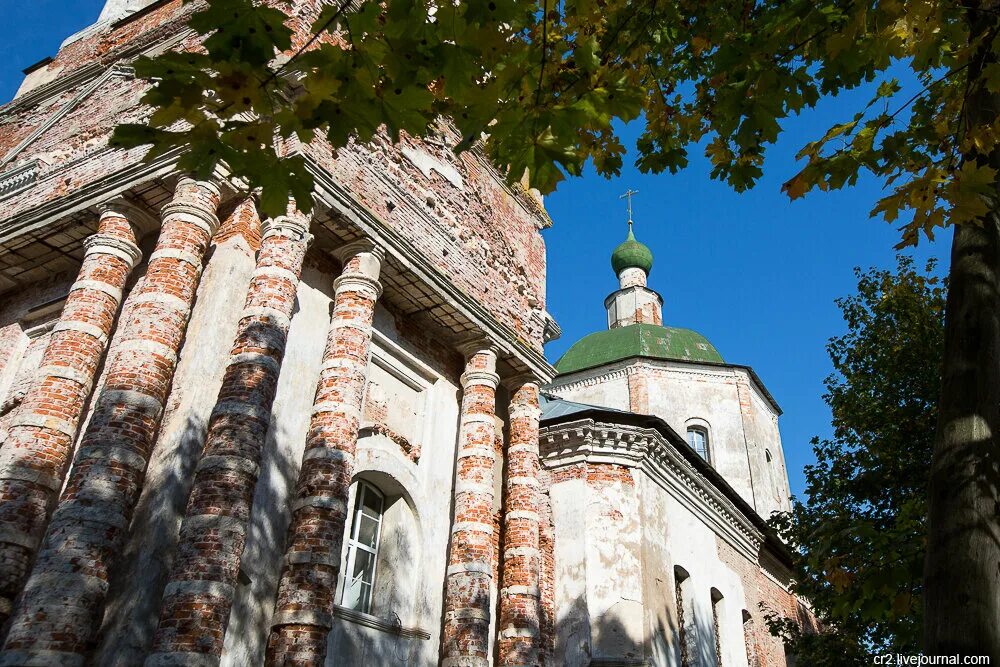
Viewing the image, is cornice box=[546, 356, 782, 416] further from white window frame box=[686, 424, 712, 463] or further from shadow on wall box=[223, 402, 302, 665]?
shadow on wall box=[223, 402, 302, 665]

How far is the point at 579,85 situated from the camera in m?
4.27

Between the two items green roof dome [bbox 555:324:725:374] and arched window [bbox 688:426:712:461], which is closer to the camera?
arched window [bbox 688:426:712:461]

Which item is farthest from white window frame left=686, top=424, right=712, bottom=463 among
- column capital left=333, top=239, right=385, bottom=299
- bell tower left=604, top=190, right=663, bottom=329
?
column capital left=333, top=239, right=385, bottom=299

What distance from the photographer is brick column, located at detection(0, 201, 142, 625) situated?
7395mm

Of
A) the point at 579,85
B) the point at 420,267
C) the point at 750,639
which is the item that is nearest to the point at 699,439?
the point at 750,639

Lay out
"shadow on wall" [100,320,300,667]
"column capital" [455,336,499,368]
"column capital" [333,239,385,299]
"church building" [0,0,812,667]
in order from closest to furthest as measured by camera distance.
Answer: "shadow on wall" [100,320,300,667] < "church building" [0,0,812,667] < "column capital" [333,239,385,299] < "column capital" [455,336,499,368]

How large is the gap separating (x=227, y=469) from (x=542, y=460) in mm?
8285

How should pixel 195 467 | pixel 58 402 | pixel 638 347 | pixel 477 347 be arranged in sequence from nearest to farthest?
pixel 195 467
pixel 58 402
pixel 477 347
pixel 638 347

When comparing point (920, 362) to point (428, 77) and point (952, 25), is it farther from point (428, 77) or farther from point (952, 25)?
point (428, 77)

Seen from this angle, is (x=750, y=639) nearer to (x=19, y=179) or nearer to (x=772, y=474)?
(x=772, y=474)

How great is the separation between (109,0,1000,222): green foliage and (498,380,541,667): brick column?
6.97 m

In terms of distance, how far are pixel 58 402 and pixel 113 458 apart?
4.64ft

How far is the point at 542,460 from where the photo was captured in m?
14.9

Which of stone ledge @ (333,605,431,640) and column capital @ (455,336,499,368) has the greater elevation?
column capital @ (455,336,499,368)
